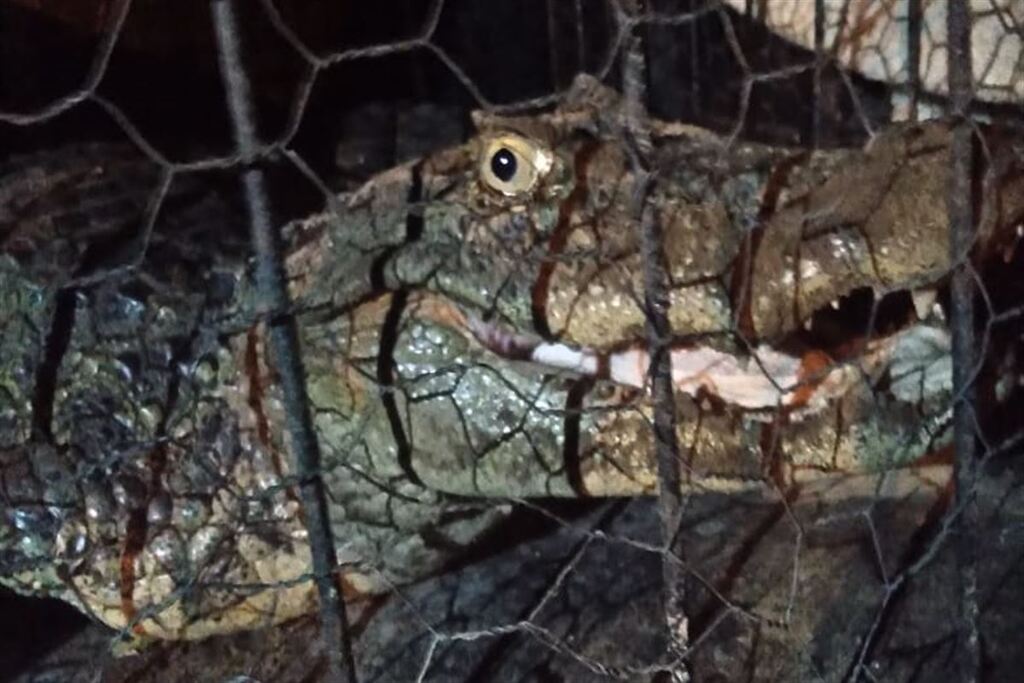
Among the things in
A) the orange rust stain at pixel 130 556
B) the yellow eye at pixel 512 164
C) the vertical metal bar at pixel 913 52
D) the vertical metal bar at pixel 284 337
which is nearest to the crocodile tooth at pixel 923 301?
the yellow eye at pixel 512 164

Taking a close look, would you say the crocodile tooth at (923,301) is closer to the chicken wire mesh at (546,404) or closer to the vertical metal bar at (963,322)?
the chicken wire mesh at (546,404)

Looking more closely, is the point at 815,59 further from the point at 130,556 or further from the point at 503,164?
the point at 130,556

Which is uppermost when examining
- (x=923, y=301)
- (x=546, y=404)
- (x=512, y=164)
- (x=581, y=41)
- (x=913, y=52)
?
(x=581, y=41)

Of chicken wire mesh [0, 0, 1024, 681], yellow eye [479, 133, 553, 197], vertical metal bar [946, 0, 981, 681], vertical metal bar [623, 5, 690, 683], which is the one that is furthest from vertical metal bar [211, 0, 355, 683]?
vertical metal bar [946, 0, 981, 681]

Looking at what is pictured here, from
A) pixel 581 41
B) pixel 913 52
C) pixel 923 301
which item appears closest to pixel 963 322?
pixel 923 301

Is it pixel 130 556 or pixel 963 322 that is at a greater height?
pixel 963 322

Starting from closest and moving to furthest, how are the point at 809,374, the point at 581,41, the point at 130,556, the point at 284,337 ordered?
the point at 284,337 → the point at 809,374 → the point at 130,556 → the point at 581,41

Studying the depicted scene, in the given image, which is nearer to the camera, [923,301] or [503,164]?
[923,301]
